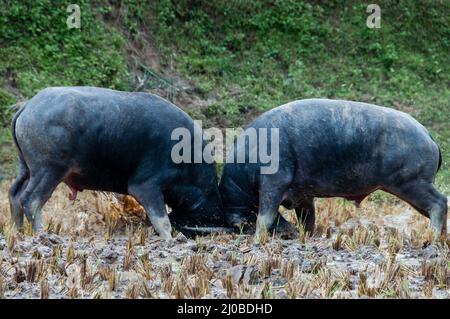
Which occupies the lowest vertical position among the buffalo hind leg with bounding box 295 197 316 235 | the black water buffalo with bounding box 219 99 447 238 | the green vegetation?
the buffalo hind leg with bounding box 295 197 316 235

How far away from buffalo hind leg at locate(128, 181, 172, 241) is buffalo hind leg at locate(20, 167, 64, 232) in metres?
0.68

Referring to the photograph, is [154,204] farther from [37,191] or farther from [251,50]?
[251,50]

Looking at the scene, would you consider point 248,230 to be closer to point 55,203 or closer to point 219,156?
point 55,203

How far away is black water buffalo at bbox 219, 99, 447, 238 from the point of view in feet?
25.5

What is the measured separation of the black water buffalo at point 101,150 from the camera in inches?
301

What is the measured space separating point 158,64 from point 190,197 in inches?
264

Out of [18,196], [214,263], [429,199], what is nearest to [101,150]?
[18,196]

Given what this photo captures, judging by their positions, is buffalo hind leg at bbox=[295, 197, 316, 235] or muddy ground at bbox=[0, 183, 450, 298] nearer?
muddy ground at bbox=[0, 183, 450, 298]

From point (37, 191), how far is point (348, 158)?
2713mm

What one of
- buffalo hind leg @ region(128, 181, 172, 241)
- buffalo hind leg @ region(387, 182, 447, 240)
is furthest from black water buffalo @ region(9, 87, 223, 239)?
buffalo hind leg @ region(387, 182, 447, 240)

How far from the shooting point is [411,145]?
7793mm

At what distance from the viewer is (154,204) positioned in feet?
25.5

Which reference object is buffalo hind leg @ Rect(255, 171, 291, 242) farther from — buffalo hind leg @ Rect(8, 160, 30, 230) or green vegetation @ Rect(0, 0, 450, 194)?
green vegetation @ Rect(0, 0, 450, 194)
